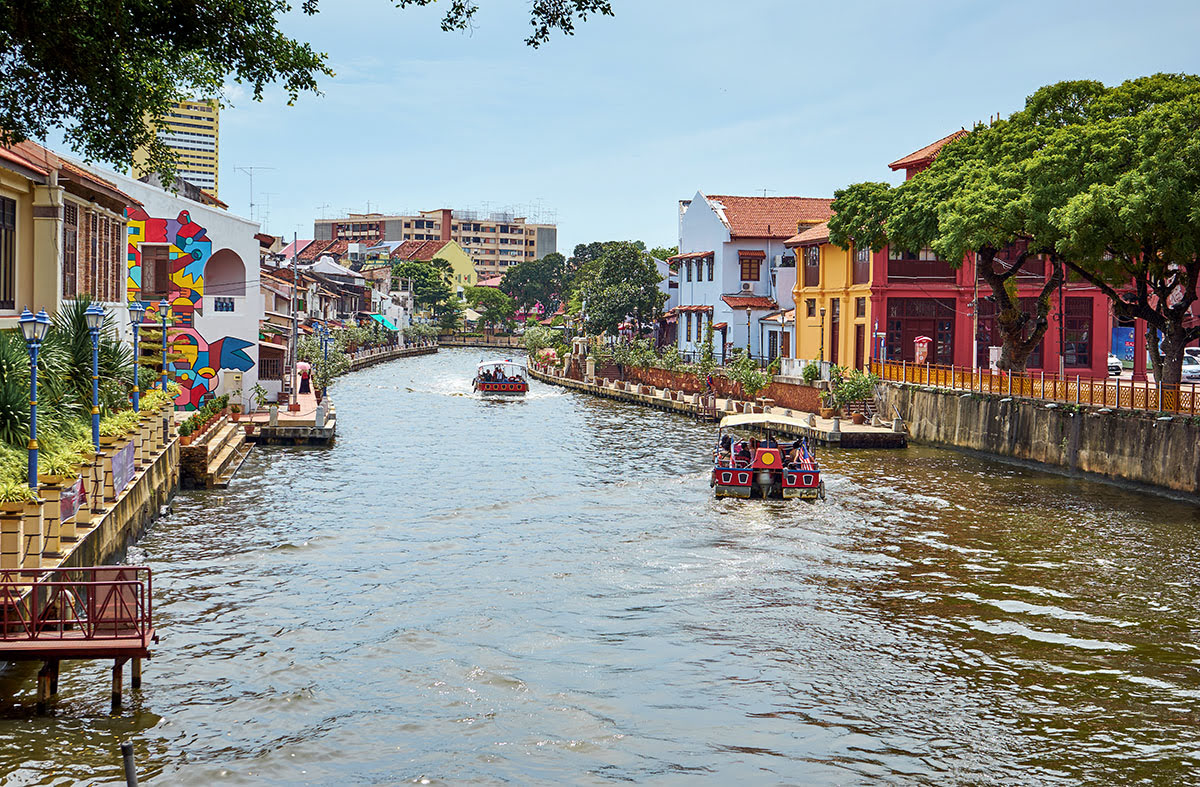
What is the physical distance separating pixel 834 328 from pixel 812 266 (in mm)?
4604

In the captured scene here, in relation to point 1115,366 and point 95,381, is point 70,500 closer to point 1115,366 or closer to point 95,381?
point 95,381

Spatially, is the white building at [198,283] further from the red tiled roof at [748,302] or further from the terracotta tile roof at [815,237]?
the red tiled roof at [748,302]

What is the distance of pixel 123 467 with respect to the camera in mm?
24047

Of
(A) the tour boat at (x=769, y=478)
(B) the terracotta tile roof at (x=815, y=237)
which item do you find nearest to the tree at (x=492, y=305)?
(B) the terracotta tile roof at (x=815, y=237)

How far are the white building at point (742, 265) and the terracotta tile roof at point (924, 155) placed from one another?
573 inches

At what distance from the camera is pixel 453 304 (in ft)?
553

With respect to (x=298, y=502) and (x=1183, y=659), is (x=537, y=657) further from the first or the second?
(x=298, y=502)

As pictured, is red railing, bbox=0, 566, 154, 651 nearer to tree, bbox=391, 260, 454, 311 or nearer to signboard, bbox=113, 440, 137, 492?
signboard, bbox=113, 440, 137, 492

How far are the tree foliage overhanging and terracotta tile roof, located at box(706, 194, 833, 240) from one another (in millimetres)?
32298

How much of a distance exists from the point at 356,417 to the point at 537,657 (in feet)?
144

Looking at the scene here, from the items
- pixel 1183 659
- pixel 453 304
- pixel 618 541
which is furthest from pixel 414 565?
pixel 453 304

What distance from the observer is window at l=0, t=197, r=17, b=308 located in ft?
88.5

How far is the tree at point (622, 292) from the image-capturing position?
90.5m

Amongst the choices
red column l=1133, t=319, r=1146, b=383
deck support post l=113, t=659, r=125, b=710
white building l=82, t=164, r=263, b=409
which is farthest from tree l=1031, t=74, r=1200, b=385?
white building l=82, t=164, r=263, b=409
